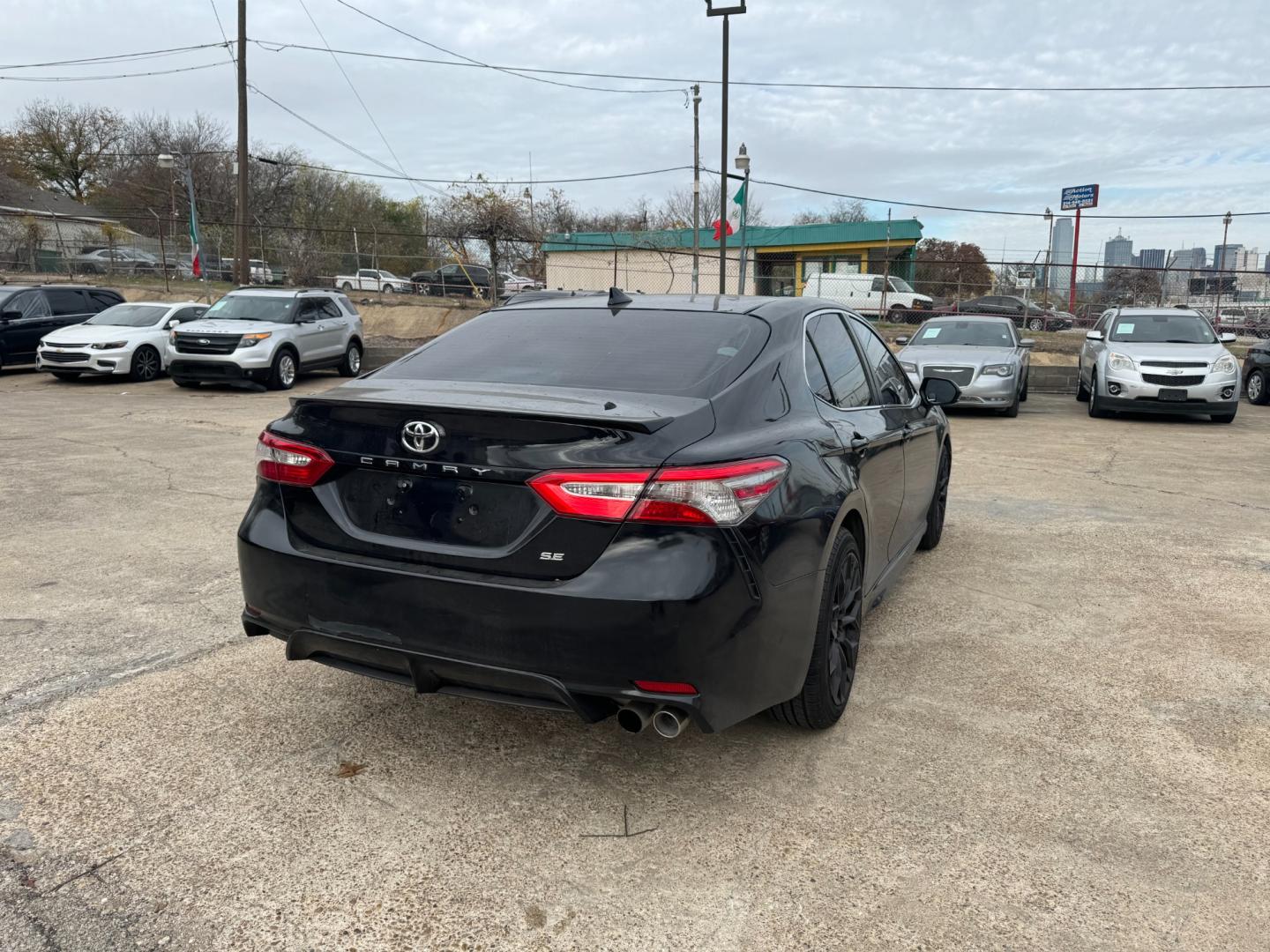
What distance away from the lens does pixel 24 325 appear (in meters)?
17.0

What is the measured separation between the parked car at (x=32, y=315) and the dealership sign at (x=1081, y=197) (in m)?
53.7

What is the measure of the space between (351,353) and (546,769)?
15.8 meters

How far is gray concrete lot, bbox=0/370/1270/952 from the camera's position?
7.86ft

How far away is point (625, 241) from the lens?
39.9 meters

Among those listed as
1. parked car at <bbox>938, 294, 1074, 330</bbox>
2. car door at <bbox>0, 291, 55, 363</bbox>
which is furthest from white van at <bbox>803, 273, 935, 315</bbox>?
car door at <bbox>0, 291, 55, 363</bbox>

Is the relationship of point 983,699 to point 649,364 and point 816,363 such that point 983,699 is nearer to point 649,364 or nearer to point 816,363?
point 816,363

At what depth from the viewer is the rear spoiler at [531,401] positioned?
2.71 metres

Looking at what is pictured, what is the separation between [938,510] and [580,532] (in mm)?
3847

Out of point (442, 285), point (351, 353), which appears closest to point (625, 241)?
point (442, 285)

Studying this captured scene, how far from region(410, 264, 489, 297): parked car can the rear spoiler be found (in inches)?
1050

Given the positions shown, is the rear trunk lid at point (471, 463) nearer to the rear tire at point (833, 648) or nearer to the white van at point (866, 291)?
the rear tire at point (833, 648)

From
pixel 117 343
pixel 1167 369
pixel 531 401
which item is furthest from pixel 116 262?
pixel 531 401

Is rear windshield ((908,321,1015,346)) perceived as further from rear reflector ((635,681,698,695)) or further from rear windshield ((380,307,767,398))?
rear reflector ((635,681,698,695))

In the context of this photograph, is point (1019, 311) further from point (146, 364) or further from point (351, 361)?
point (146, 364)
